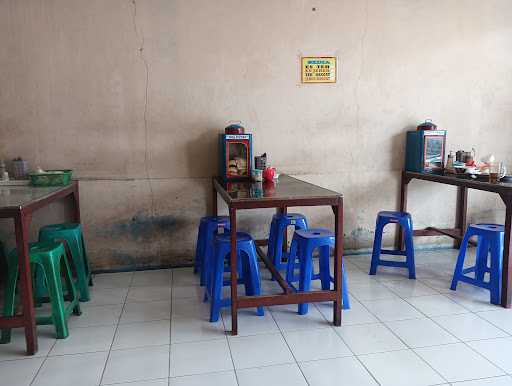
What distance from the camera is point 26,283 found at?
2502 mm

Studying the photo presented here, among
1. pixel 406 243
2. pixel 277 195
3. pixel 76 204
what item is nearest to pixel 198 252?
pixel 76 204

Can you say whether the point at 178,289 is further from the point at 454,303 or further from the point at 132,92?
the point at 454,303

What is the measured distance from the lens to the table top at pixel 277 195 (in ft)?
8.56

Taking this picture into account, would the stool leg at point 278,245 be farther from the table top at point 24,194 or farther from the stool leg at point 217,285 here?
the table top at point 24,194

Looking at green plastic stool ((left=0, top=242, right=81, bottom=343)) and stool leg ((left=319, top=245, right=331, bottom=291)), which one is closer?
green plastic stool ((left=0, top=242, right=81, bottom=343))

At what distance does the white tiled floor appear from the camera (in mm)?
2275

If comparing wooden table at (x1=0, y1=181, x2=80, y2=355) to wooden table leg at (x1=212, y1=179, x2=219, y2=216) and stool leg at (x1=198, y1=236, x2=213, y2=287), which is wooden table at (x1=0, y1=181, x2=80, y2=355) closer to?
stool leg at (x1=198, y1=236, x2=213, y2=287)

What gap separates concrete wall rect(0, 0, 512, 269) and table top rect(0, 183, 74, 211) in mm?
608

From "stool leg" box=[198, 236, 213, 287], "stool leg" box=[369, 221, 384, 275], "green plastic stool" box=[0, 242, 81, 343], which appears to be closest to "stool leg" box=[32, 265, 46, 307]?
"green plastic stool" box=[0, 242, 81, 343]

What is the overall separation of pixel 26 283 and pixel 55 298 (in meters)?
0.27

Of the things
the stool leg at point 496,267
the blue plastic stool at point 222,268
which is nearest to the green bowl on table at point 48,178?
the blue plastic stool at point 222,268

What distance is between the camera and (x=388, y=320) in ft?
9.66

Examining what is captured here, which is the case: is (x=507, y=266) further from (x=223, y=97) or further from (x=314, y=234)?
(x=223, y=97)

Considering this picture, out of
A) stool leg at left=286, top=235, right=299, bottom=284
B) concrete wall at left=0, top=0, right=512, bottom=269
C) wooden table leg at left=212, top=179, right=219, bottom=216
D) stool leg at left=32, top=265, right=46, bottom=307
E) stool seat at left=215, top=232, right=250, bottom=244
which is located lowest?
stool leg at left=32, top=265, right=46, bottom=307
